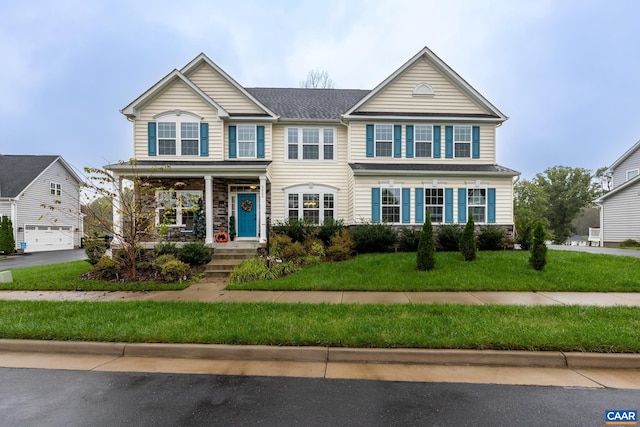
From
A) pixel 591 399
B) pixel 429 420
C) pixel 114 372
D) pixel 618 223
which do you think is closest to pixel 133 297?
pixel 114 372

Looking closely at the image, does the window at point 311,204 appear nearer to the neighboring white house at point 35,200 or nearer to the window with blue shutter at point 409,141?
the window with blue shutter at point 409,141

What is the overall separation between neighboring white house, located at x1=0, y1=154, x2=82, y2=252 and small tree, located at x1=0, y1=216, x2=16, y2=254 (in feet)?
2.88

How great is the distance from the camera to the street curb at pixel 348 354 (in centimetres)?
418

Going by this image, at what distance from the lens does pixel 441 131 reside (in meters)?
14.8

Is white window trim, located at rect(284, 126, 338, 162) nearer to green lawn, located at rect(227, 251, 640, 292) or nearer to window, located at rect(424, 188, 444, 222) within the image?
window, located at rect(424, 188, 444, 222)

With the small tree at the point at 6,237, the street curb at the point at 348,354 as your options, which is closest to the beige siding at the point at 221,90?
the street curb at the point at 348,354

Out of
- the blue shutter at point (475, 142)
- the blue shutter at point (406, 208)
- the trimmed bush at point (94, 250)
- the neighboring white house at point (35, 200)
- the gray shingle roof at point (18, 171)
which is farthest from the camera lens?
the gray shingle roof at point (18, 171)

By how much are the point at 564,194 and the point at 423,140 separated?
4924 centimetres

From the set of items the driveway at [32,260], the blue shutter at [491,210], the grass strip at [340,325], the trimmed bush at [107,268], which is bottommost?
the driveway at [32,260]

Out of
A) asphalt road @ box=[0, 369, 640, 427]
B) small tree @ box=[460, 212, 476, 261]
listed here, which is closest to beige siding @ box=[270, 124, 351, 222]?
small tree @ box=[460, 212, 476, 261]

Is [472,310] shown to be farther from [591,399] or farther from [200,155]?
[200,155]

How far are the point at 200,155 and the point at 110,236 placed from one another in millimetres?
4838

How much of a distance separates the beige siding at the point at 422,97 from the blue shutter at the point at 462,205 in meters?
4.04

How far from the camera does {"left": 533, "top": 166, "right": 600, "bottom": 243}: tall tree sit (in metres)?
49.2
